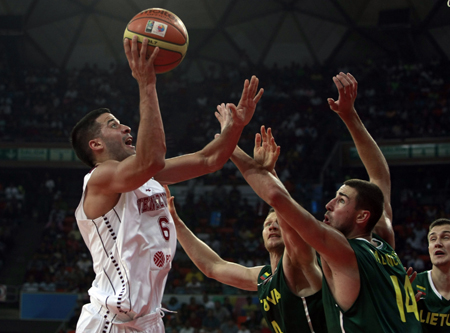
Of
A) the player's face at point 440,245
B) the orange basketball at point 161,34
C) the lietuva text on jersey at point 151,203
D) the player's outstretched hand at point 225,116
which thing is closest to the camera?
the lietuva text on jersey at point 151,203

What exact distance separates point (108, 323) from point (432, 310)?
2874 millimetres

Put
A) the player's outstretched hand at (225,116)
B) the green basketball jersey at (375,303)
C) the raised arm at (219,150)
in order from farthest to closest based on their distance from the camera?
1. the player's outstretched hand at (225,116)
2. the raised arm at (219,150)
3. the green basketball jersey at (375,303)

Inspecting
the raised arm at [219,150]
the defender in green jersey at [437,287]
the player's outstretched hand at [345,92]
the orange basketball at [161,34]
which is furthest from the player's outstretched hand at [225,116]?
the defender in green jersey at [437,287]

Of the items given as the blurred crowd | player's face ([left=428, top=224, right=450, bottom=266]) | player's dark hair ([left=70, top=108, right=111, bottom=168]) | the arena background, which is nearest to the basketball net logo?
player's dark hair ([left=70, top=108, right=111, bottom=168])

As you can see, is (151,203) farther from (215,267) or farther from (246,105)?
(215,267)

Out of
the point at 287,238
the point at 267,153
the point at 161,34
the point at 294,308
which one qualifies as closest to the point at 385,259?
the point at 287,238

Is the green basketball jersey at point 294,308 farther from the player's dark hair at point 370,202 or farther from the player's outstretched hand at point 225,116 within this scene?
the player's outstretched hand at point 225,116

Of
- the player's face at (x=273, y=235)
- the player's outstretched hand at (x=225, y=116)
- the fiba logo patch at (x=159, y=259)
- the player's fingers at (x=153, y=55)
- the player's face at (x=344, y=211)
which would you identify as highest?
the player's fingers at (x=153, y=55)

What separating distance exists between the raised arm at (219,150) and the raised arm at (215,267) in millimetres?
609

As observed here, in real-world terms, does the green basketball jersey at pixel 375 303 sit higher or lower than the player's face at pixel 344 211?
lower

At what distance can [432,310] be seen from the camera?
4289mm

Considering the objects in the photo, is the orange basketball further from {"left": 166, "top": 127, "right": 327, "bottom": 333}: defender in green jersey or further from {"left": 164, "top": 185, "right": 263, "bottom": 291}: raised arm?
{"left": 164, "top": 185, "right": 263, "bottom": 291}: raised arm

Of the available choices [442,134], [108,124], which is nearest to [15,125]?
[442,134]

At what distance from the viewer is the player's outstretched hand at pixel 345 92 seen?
3.84 metres
